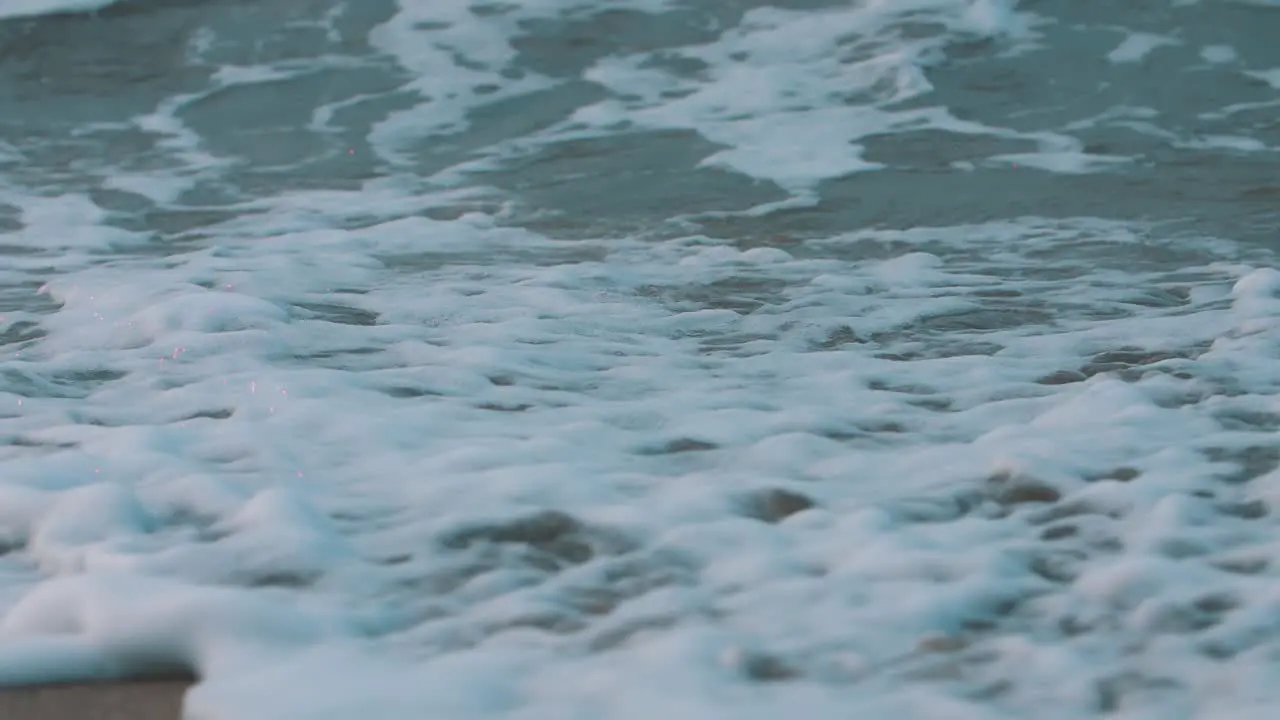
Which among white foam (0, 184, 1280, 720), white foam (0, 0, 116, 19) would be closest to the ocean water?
white foam (0, 184, 1280, 720)

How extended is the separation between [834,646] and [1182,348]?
5.03 ft

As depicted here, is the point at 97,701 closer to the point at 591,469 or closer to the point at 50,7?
the point at 591,469

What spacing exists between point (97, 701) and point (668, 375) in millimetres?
1504

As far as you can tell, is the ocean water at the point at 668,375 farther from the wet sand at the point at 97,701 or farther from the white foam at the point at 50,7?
the white foam at the point at 50,7

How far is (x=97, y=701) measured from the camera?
1.86m

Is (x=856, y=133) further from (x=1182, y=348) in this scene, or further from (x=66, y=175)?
(x=66, y=175)

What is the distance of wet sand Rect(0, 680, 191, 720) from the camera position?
1.84 meters

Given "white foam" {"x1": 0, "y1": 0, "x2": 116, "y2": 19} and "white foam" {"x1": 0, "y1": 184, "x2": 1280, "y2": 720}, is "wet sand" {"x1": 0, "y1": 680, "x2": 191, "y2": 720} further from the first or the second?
"white foam" {"x1": 0, "y1": 0, "x2": 116, "y2": 19}

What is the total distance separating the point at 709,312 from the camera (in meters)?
3.56

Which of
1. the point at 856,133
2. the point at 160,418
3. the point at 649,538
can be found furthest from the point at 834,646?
the point at 856,133

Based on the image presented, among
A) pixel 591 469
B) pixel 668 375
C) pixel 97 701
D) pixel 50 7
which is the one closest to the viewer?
pixel 97 701

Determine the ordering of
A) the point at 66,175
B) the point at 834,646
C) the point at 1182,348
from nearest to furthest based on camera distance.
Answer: the point at 834,646 < the point at 1182,348 < the point at 66,175

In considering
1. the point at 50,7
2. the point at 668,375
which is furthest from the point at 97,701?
the point at 50,7

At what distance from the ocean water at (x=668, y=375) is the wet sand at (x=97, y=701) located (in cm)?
4
